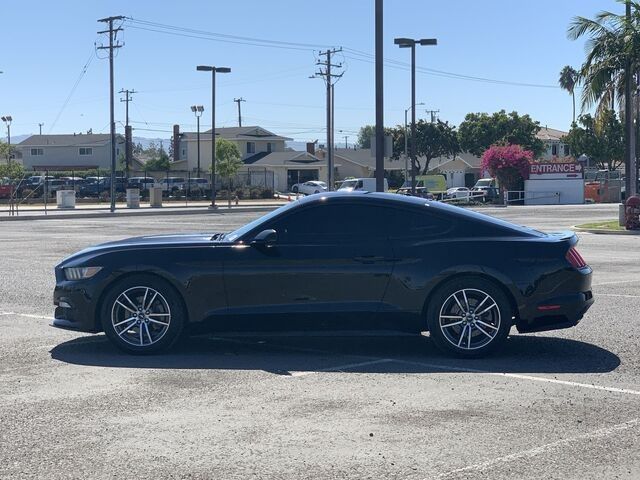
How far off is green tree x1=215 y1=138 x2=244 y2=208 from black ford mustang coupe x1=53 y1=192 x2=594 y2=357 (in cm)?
7886

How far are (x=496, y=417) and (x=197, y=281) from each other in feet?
10.8

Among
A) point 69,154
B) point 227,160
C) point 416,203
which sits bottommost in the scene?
point 416,203

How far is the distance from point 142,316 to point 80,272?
0.73 metres

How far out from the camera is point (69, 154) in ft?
368

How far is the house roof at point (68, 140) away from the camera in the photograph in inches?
4407

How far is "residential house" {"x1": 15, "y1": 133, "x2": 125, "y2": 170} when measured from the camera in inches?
4395

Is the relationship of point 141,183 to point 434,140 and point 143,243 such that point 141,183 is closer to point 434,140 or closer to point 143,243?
point 434,140

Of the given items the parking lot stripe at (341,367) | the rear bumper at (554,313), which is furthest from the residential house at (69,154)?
the rear bumper at (554,313)

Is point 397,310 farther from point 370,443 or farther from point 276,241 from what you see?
point 370,443

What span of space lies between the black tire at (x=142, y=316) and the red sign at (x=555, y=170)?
58893mm

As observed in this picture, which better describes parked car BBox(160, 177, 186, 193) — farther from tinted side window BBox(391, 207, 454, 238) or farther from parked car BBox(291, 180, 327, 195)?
tinted side window BBox(391, 207, 454, 238)

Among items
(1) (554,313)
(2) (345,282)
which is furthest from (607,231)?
(2) (345,282)

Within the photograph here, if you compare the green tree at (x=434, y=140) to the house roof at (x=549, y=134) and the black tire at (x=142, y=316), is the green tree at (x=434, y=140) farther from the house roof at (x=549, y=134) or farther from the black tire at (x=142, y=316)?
the black tire at (x=142, y=316)

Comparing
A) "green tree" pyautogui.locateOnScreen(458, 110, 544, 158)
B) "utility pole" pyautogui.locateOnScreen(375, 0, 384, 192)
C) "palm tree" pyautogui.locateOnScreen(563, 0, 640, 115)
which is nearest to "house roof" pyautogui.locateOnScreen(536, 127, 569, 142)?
"green tree" pyautogui.locateOnScreen(458, 110, 544, 158)
